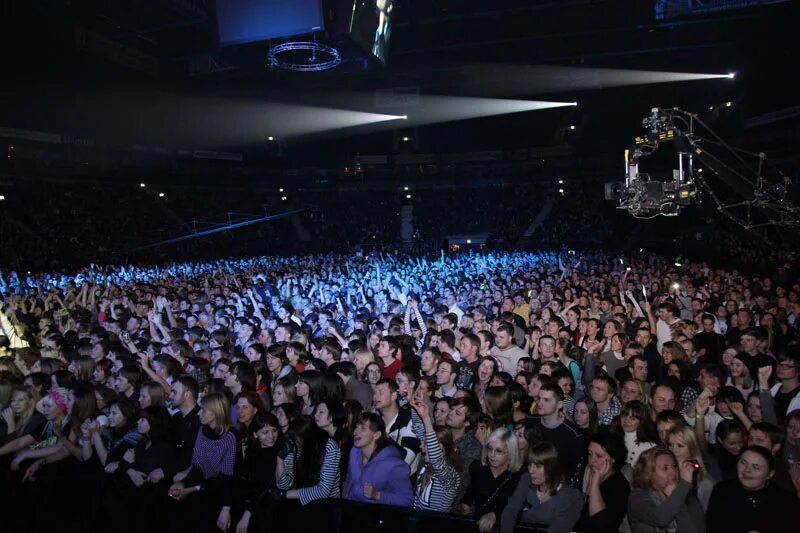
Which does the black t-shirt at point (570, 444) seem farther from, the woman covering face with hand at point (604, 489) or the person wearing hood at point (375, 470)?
the person wearing hood at point (375, 470)

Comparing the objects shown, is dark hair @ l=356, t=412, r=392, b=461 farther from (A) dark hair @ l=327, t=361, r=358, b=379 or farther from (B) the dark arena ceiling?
(B) the dark arena ceiling

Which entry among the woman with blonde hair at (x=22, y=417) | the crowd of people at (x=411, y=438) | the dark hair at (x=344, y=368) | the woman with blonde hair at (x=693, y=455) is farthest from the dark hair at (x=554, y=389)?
the woman with blonde hair at (x=22, y=417)

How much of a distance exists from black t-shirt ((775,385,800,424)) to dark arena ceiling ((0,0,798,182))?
587 centimetres

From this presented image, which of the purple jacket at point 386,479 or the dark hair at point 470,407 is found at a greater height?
the dark hair at point 470,407

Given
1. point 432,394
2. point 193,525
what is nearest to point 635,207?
point 432,394

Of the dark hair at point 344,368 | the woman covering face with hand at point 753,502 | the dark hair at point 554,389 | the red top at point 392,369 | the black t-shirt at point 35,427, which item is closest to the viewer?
the woman covering face with hand at point 753,502

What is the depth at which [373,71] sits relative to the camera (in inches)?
575

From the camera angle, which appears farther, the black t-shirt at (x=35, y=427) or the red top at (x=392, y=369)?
the red top at (x=392, y=369)

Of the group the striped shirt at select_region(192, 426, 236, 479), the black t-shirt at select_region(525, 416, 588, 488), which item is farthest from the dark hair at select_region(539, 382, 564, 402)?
the striped shirt at select_region(192, 426, 236, 479)

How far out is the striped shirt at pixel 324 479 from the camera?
332 cm

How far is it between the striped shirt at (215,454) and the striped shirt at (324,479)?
0.39 m

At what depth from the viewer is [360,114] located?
77.0 feet

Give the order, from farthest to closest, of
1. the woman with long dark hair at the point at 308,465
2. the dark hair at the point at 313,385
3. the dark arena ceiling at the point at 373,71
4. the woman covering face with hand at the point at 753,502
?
1. the dark arena ceiling at the point at 373,71
2. the dark hair at the point at 313,385
3. the woman with long dark hair at the point at 308,465
4. the woman covering face with hand at the point at 753,502

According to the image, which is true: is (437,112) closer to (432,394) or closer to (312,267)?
(312,267)
